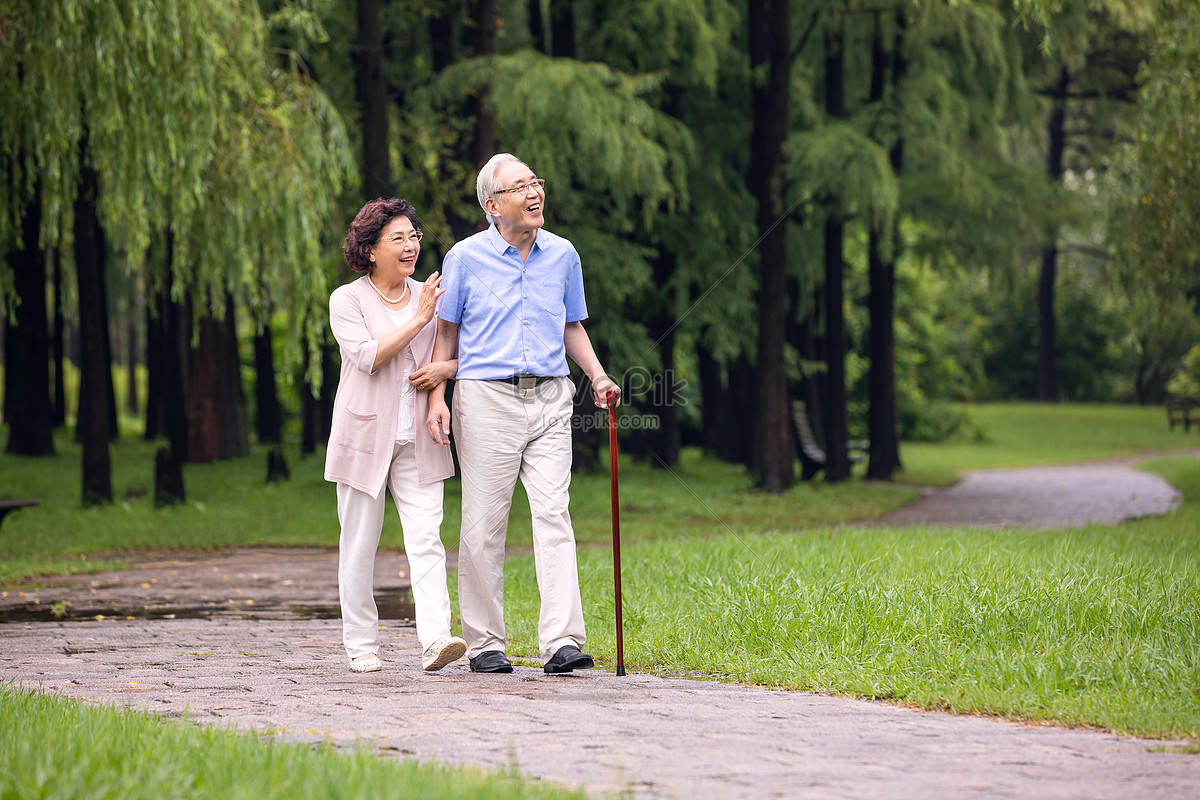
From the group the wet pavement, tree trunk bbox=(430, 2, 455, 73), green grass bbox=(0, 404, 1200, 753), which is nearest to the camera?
the wet pavement

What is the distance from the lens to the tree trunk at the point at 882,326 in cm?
1957

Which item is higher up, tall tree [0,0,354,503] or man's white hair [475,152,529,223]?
tall tree [0,0,354,503]

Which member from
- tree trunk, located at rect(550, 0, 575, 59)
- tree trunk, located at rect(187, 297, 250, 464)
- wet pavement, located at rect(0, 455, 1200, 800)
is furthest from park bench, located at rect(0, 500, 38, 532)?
tree trunk, located at rect(550, 0, 575, 59)

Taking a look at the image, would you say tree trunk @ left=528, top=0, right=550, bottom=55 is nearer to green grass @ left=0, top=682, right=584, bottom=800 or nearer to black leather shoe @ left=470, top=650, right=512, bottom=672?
black leather shoe @ left=470, top=650, right=512, bottom=672

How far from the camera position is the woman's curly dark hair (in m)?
5.73

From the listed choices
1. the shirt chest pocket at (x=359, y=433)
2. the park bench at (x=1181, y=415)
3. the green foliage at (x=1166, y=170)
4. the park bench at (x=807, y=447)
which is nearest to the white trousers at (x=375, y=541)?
the shirt chest pocket at (x=359, y=433)

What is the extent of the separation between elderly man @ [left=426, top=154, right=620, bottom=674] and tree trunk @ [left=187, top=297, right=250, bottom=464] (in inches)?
625

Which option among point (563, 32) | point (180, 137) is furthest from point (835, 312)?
point (180, 137)

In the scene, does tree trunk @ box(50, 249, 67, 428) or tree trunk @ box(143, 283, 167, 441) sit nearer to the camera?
tree trunk @ box(50, 249, 67, 428)

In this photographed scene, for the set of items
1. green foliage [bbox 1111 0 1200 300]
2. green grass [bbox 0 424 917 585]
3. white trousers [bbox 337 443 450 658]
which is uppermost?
green foliage [bbox 1111 0 1200 300]

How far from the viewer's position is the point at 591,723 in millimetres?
4281

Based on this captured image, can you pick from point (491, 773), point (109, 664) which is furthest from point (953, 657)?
point (109, 664)

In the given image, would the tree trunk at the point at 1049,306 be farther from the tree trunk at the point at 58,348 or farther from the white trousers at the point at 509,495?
the white trousers at the point at 509,495

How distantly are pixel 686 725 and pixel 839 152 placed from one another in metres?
13.6
